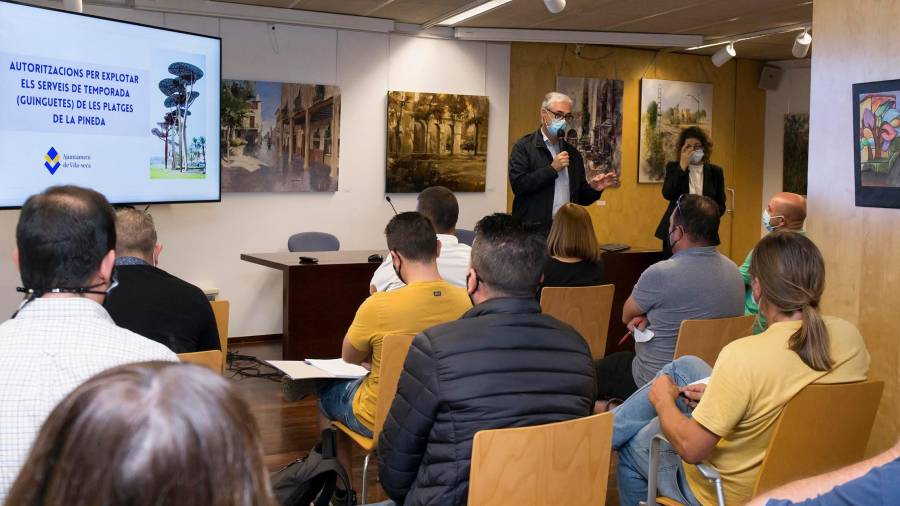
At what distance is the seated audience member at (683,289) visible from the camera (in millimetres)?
3775

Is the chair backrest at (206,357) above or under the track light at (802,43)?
under

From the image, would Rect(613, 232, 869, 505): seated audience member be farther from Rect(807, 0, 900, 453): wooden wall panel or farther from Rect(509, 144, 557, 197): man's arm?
Rect(509, 144, 557, 197): man's arm

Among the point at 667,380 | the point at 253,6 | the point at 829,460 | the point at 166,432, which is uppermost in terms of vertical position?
the point at 253,6

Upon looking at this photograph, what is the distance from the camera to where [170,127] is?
597 cm

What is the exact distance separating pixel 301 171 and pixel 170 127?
186cm

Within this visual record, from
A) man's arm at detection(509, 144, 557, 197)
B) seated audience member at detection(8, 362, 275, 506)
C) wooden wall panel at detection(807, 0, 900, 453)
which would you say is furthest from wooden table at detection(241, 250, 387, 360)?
seated audience member at detection(8, 362, 275, 506)

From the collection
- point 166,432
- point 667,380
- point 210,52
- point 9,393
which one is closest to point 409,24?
point 210,52

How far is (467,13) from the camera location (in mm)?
7359

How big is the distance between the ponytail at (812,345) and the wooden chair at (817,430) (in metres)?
0.11

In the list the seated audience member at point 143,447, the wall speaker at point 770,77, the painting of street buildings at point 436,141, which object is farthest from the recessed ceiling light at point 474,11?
the seated audience member at point 143,447

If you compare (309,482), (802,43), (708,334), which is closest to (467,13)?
(802,43)

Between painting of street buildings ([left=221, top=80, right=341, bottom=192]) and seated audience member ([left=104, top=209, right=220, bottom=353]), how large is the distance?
4301mm

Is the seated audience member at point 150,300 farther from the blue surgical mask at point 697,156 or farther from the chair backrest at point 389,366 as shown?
the blue surgical mask at point 697,156

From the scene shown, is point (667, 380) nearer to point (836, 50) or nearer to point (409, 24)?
point (836, 50)
